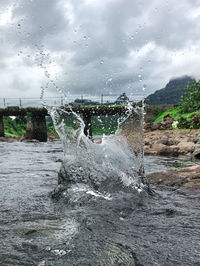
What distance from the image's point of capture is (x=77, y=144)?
211 inches

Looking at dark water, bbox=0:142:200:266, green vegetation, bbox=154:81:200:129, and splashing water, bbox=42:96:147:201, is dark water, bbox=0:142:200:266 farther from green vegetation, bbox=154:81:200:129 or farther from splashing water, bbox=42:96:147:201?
green vegetation, bbox=154:81:200:129

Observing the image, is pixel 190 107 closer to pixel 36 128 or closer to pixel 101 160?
pixel 36 128

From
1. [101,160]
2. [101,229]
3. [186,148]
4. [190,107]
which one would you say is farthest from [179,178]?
[190,107]

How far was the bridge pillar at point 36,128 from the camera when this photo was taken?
31.9 meters

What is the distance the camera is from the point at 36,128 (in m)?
32.4

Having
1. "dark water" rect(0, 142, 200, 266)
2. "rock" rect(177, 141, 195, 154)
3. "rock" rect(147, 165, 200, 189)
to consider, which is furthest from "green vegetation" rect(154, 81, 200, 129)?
"dark water" rect(0, 142, 200, 266)

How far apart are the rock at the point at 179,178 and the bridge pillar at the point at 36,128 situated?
90.1ft

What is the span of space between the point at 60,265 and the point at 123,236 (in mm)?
828

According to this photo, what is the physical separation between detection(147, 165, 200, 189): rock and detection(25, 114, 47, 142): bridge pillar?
90.1 feet

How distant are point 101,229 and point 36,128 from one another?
1200 inches

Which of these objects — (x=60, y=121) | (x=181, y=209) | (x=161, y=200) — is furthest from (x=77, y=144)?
(x=181, y=209)

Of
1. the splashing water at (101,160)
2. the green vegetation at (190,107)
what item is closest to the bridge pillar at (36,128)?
the green vegetation at (190,107)

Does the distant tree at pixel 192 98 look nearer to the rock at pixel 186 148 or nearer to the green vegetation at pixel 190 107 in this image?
the green vegetation at pixel 190 107

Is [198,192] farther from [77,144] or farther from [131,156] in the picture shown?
[77,144]
